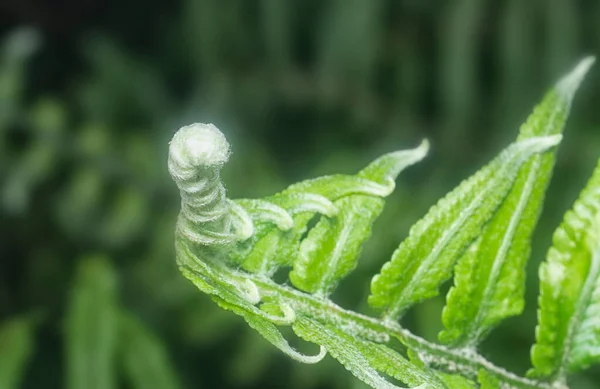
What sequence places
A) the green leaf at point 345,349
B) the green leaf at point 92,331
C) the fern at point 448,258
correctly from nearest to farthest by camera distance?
the green leaf at point 345,349 → the fern at point 448,258 → the green leaf at point 92,331

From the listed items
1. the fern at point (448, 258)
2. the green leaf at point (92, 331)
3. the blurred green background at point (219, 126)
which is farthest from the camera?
the blurred green background at point (219, 126)

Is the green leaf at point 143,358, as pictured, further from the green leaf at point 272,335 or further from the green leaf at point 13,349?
the green leaf at point 272,335

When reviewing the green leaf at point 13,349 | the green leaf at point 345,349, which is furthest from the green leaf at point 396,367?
the green leaf at point 13,349

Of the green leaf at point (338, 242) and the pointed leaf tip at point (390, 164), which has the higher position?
the pointed leaf tip at point (390, 164)

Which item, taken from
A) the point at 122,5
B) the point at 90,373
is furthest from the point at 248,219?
the point at 122,5

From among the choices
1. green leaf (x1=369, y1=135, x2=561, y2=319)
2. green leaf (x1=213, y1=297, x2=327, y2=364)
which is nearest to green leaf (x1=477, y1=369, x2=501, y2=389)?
green leaf (x1=369, y1=135, x2=561, y2=319)

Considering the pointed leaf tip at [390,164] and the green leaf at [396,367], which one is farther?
the pointed leaf tip at [390,164]

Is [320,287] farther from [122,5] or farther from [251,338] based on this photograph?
[122,5]
